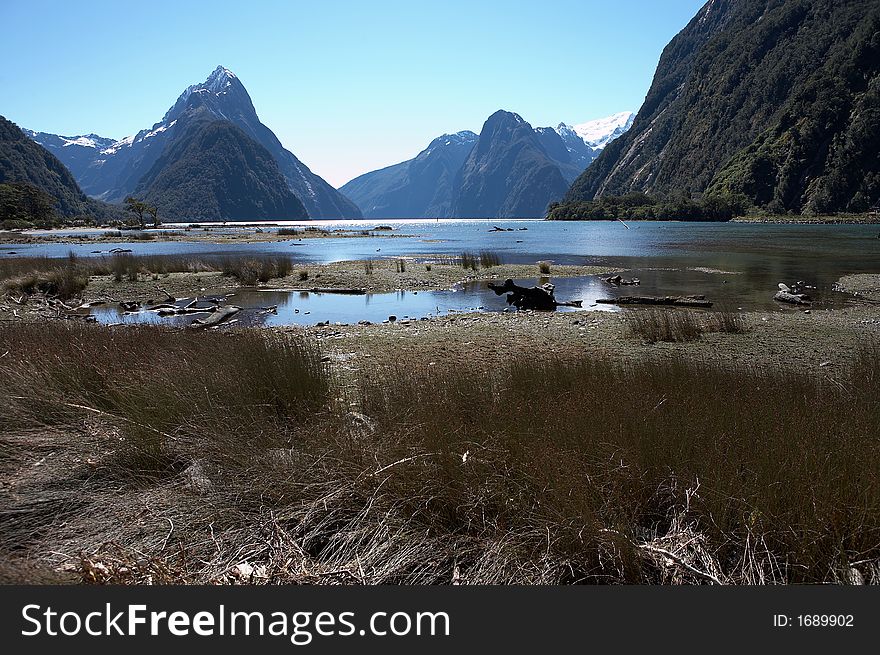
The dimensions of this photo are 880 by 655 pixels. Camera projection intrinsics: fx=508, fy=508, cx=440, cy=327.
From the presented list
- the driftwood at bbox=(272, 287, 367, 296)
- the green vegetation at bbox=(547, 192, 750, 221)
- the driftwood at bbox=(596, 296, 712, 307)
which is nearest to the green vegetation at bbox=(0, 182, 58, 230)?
the driftwood at bbox=(272, 287, 367, 296)

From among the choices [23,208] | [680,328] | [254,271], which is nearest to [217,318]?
[254,271]

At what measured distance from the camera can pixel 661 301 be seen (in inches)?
693

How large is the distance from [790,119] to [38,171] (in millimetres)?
228378

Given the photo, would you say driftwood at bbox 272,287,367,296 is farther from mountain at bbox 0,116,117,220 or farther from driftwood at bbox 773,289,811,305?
mountain at bbox 0,116,117,220

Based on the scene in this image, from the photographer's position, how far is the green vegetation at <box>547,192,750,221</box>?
131875mm

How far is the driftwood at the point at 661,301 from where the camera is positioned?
1720 centimetres

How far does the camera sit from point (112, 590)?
228 cm

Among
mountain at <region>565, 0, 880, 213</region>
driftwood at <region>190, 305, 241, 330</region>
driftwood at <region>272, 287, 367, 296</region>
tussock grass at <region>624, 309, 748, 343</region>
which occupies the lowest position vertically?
tussock grass at <region>624, 309, 748, 343</region>

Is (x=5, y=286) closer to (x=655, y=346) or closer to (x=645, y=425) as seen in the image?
(x=655, y=346)

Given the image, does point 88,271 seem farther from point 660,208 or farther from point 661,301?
point 660,208

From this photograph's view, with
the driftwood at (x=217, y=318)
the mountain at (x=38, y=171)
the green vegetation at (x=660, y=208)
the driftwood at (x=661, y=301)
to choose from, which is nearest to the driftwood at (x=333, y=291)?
the driftwood at (x=217, y=318)

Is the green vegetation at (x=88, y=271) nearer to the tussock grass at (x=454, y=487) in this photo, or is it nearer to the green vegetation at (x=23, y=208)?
the tussock grass at (x=454, y=487)

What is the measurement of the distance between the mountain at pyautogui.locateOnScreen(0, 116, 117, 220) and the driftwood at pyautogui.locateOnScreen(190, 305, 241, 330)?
6929 inches

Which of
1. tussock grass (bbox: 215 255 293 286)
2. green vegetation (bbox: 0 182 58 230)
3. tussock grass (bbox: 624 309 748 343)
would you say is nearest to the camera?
tussock grass (bbox: 624 309 748 343)
